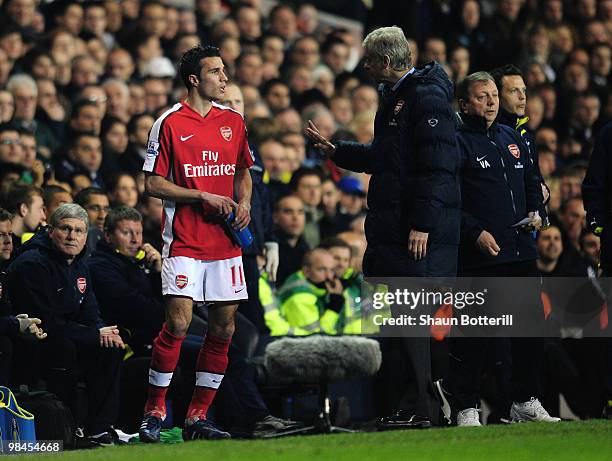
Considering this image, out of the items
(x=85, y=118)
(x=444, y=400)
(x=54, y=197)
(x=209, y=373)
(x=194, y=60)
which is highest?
(x=85, y=118)

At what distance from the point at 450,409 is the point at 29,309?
8.63 feet

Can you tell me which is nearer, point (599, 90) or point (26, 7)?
point (26, 7)

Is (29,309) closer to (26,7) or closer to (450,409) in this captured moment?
(450,409)

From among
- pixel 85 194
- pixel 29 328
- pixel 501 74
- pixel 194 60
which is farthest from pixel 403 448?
pixel 85 194

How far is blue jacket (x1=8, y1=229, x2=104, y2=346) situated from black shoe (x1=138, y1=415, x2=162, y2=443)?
0.93m

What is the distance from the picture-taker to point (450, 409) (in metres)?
9.28

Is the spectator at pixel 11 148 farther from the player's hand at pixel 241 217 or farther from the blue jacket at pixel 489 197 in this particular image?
the blue jacket at pixel 489 197

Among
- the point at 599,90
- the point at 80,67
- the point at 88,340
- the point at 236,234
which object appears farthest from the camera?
the point at 599,90

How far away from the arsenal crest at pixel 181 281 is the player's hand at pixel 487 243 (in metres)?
1.90

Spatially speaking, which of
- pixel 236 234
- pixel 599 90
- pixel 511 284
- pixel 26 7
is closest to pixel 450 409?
pixel 511 284

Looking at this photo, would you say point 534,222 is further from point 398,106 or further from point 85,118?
point 85,118

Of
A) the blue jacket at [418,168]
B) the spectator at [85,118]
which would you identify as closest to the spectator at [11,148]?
the spectator at [85,118]

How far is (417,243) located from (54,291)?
7.56 ft

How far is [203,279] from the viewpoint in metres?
8.77
